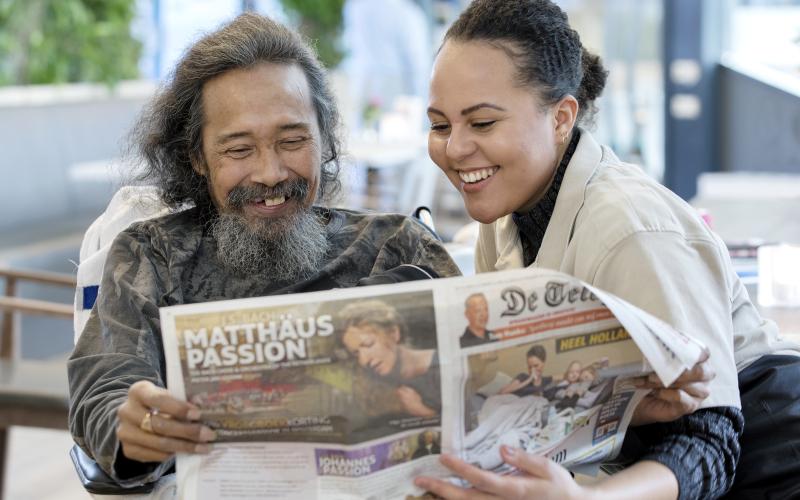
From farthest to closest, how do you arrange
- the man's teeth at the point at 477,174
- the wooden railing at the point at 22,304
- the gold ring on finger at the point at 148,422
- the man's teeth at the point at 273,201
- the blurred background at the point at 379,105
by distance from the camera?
the blurred background at the point at 379,105, the wooden railing at the point at 22,304, the man's teeth at the point at 273,201, the man's teeth at the point at 477,174, the gold ring on finger at the point at 148,422

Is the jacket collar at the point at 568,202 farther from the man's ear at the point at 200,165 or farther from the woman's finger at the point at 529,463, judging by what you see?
the man's ear at the point at 200,165

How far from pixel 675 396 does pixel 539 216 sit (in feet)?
1.50

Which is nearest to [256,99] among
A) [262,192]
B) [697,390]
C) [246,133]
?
[246,133]

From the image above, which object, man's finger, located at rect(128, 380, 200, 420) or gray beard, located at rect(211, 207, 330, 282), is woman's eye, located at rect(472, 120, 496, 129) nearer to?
gray beard, located at rect(211, 207, 330, 282)

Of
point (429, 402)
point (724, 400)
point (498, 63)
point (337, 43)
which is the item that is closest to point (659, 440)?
point (724, 400)

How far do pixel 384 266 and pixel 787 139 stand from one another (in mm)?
3031

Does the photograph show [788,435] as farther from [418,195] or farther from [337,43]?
[337,43]

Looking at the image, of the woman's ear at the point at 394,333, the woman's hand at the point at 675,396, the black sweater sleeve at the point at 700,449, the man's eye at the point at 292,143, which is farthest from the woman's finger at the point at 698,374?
A: the man's eye at the point at 292,143

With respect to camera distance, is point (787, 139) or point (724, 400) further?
point (787, 139)

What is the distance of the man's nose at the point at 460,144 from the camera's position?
64.4 inches

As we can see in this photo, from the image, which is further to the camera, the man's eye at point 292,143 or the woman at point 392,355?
the man's eye at point 292,143

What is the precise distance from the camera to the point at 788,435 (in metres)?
1.50

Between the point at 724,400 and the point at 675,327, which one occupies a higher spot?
the point at 675,327

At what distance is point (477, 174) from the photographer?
5.48ft
